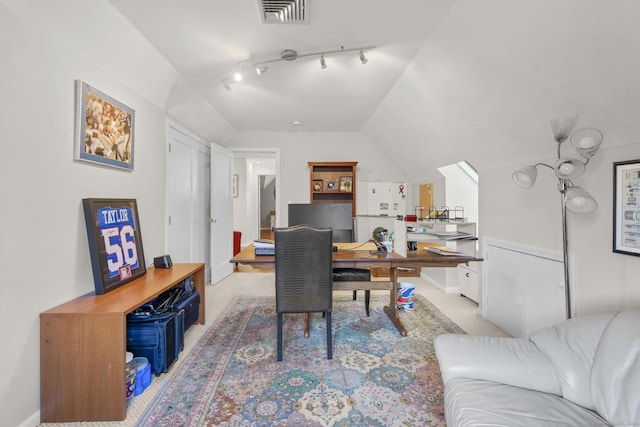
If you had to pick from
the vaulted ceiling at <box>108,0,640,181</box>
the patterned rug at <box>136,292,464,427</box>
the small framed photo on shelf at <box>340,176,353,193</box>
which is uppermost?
the vaulted ceiling at <box>108,0,640,181</box>

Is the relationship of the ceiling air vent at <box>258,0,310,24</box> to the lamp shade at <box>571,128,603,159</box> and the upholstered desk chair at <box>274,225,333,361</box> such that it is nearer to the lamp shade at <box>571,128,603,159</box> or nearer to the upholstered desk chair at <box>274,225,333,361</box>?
the upholstered desk chair at <box>274,225,333,361</box>

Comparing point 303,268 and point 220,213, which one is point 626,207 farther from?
point 220,213

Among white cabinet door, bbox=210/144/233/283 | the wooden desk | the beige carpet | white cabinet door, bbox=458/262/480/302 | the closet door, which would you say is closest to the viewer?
the beige carpet

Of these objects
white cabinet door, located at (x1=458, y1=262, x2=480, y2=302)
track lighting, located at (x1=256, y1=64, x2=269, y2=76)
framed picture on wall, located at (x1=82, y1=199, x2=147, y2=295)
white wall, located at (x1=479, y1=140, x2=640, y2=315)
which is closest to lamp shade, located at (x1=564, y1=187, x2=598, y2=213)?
white wall, located at (x1=479, y1=140, x2=640, y2=315)

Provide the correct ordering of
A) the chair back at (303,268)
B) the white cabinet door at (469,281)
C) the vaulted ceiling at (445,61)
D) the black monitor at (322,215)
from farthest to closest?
the white cabinet door at (469,281)
the black monitor at (322,215)
the chair back at (303,268)
the vaulted ceiling at (445,61)

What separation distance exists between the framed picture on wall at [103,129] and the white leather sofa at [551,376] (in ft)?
7.89

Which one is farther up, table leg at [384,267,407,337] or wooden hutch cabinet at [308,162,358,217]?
wooden hutch cabinet at [308,162,358,217]

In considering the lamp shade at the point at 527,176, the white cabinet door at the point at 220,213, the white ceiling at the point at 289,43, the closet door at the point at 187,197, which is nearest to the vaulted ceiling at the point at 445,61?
the white ceiling at the point at 289,43

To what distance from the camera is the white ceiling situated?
176 centimetres

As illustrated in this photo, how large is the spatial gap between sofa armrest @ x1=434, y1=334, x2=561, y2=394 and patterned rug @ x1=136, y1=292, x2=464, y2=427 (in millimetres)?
460

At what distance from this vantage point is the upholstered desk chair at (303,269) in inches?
75.5

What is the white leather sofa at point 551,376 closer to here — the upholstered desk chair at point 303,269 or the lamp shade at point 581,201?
the lamp shade at point 581,201

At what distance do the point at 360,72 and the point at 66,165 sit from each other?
238 centimetres

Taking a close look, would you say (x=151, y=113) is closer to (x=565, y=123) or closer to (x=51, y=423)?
(x=51, y=423)
